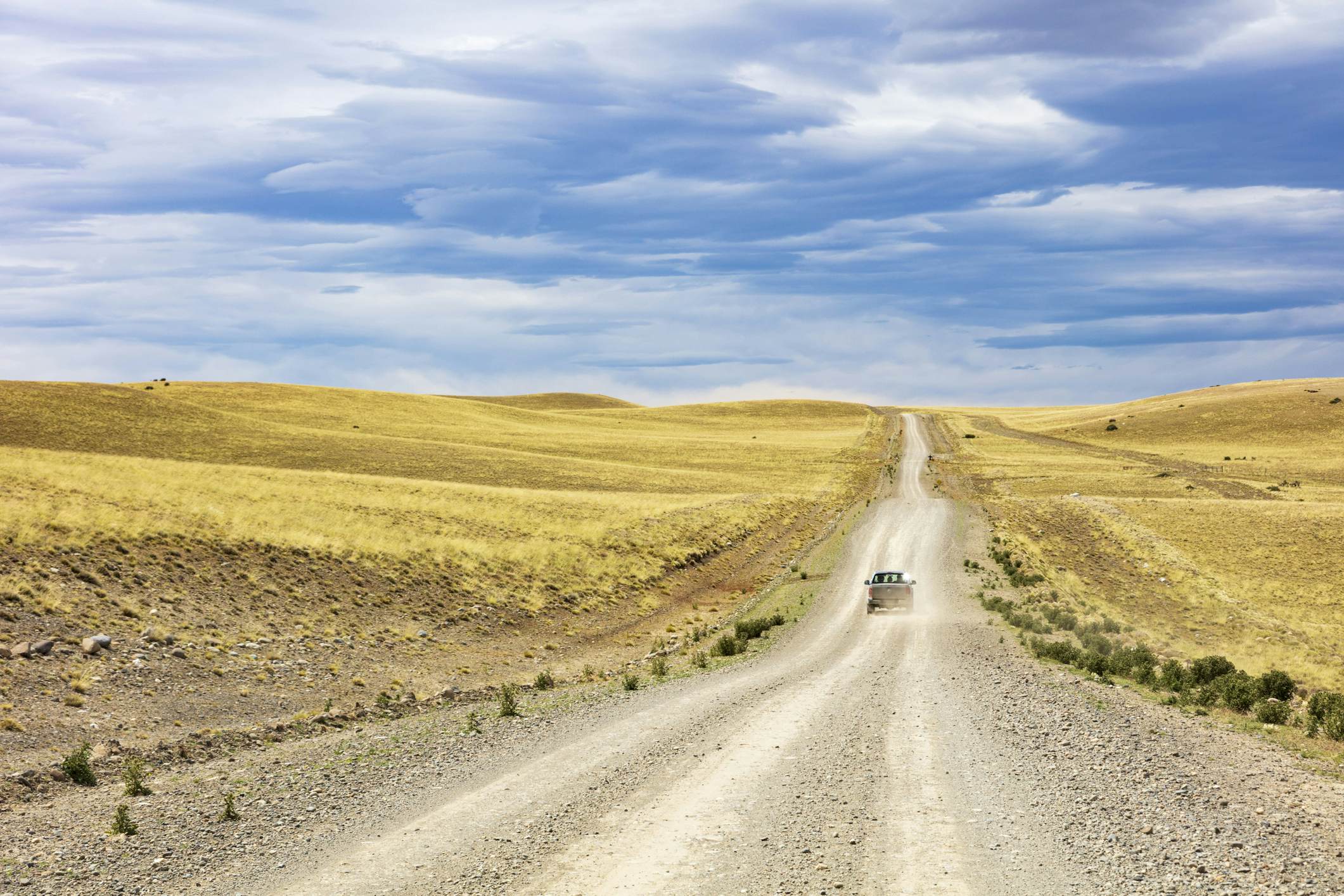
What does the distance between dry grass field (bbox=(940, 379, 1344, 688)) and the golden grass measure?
16.1 metres

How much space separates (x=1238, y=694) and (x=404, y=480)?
42.3 meters

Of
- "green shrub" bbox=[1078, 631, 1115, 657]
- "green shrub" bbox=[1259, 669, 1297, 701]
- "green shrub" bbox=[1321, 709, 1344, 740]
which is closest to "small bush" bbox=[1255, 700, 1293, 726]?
"green shrub" bbox=[1321, 709, 1344, 740]

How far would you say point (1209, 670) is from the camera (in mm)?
20609

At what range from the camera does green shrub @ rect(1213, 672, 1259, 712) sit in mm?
15883

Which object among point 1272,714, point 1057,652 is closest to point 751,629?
point 1057,652

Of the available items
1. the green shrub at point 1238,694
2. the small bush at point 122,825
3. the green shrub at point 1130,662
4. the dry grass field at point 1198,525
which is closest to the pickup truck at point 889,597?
the dry grass field at point 1198,525

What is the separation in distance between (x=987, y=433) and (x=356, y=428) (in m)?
82.2

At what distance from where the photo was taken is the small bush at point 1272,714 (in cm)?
1491

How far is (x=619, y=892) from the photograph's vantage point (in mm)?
8625

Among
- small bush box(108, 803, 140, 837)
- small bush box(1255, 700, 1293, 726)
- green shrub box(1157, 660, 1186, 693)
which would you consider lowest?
small bush box(108, 803, 140, 837)

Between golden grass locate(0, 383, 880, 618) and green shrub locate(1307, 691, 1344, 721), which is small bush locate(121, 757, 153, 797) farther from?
green shrub locate(1307, 691, 1344, 721)

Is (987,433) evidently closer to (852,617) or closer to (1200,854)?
(852,617)

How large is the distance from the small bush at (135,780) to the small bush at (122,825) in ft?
5.44

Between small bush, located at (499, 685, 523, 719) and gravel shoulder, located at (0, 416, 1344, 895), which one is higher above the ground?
gravel shoulder, located at (0, 416, 1344, 895)
